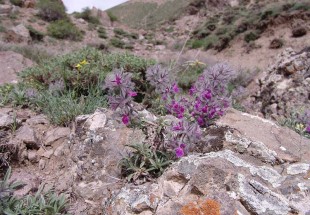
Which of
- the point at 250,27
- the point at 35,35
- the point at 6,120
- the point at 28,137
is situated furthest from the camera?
the point at 35,35

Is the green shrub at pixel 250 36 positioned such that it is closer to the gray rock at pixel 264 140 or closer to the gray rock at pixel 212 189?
the gray rock at pixel 264 140

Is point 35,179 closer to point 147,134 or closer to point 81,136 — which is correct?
point 81,136

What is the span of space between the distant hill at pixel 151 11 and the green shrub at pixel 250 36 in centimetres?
1936

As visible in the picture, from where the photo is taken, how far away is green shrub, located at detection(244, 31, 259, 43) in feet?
58.8

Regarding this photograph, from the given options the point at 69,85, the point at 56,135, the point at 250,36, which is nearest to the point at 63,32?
the point at 250,36

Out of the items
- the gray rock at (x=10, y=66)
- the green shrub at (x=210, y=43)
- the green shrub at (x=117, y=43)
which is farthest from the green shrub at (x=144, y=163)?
the green shrub at (x=117, y=43)

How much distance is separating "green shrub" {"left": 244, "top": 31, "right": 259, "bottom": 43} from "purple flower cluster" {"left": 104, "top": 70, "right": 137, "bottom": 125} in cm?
1733

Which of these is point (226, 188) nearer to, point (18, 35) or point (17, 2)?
point (18, 35)

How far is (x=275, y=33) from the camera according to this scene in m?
17.1

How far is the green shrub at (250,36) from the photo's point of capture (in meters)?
17.9

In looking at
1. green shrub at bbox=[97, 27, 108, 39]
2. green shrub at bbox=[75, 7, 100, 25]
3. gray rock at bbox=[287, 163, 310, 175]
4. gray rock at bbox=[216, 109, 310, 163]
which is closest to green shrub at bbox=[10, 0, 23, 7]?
green shrub at bbox=[75, 7, 100, 25]

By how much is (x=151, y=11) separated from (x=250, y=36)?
32895mm

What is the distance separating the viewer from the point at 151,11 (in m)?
48.4

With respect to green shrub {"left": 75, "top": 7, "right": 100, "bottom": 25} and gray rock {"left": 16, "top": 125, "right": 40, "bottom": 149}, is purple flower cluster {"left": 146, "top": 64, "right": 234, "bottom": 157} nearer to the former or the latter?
gray rock {"left": 16, "top": 125, "right": 40, "bottom": 149}
